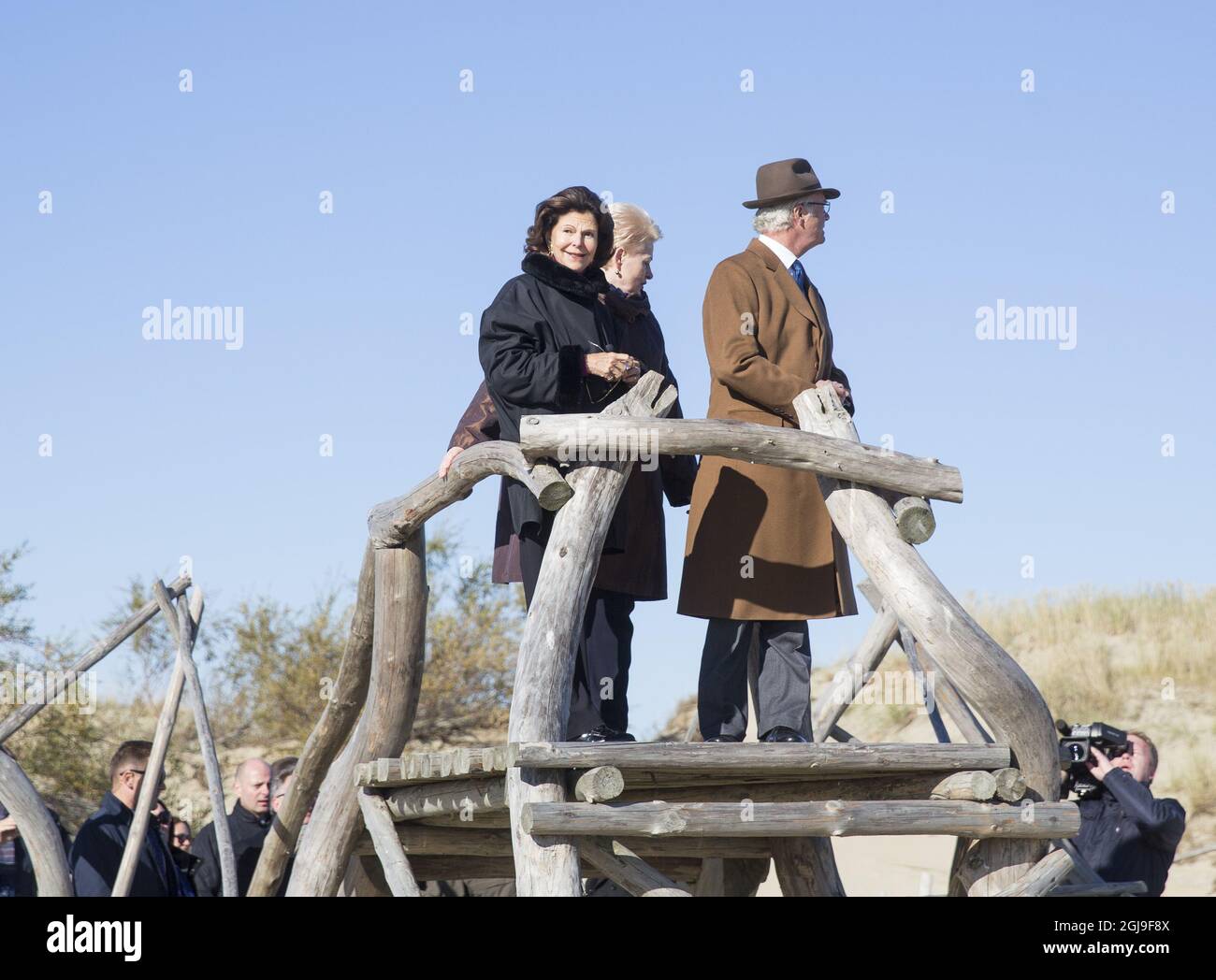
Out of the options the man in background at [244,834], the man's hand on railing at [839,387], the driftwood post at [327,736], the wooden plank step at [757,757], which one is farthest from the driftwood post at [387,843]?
the man's hand on railing at [839,387]

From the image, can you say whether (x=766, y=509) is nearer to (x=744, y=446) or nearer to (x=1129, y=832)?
(x=744, y=446)

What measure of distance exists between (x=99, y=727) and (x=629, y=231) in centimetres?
1373

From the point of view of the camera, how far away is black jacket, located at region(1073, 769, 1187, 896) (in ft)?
25.3

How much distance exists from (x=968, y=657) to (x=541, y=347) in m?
1.77

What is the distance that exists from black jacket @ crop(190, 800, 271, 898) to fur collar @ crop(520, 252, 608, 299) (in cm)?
360

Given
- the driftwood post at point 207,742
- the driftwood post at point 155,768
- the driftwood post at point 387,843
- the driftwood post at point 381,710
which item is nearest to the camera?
the driftwood post at point 387,843

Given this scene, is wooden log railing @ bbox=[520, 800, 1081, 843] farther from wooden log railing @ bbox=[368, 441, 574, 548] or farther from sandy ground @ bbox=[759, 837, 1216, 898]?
sandy ground @ bbox=[759, 837, 1216, 898]

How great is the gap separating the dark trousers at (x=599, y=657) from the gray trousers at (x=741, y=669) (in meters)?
0.33

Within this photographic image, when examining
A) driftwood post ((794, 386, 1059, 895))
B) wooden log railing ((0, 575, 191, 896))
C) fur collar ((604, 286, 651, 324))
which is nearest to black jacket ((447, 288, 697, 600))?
fur collar ((604, 286, 651, 324))

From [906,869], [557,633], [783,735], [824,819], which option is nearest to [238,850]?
[783,735]

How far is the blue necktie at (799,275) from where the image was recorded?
6188mm

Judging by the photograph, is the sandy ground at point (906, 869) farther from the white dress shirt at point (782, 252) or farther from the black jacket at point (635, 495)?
the white dress shirt at point (782, 252)

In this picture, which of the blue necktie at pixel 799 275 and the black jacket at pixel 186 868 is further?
the black jacket at pixel 186 868
